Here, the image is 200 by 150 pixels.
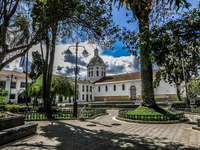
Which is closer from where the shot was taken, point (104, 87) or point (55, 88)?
point (55, 88)

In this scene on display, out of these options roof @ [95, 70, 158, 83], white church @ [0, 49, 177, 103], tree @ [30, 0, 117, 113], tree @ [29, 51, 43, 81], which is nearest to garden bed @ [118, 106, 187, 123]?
tree @ [30, 0, 117, 113]

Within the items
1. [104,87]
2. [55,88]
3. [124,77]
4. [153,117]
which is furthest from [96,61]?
[153,117]

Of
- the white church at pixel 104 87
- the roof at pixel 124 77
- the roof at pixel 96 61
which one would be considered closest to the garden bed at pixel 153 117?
the white church at pixel 104 87

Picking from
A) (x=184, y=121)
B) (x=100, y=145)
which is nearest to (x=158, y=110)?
(x=184, y=121)

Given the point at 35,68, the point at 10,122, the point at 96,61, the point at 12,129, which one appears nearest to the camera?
the point at 12,129

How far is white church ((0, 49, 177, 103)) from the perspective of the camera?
133 feet

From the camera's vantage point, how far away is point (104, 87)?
56.9 metres

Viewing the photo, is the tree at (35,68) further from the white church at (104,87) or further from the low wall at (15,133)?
the low wall at (15,133)

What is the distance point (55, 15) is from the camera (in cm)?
701

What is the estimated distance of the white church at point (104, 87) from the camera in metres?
40.5

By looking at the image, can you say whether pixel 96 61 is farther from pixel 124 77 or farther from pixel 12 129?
pixel 12 129

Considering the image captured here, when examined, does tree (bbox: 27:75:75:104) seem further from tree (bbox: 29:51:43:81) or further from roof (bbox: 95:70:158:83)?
roof (bbox: 95:70:158:83)

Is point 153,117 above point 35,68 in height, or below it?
below

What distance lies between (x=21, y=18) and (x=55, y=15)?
284cm
